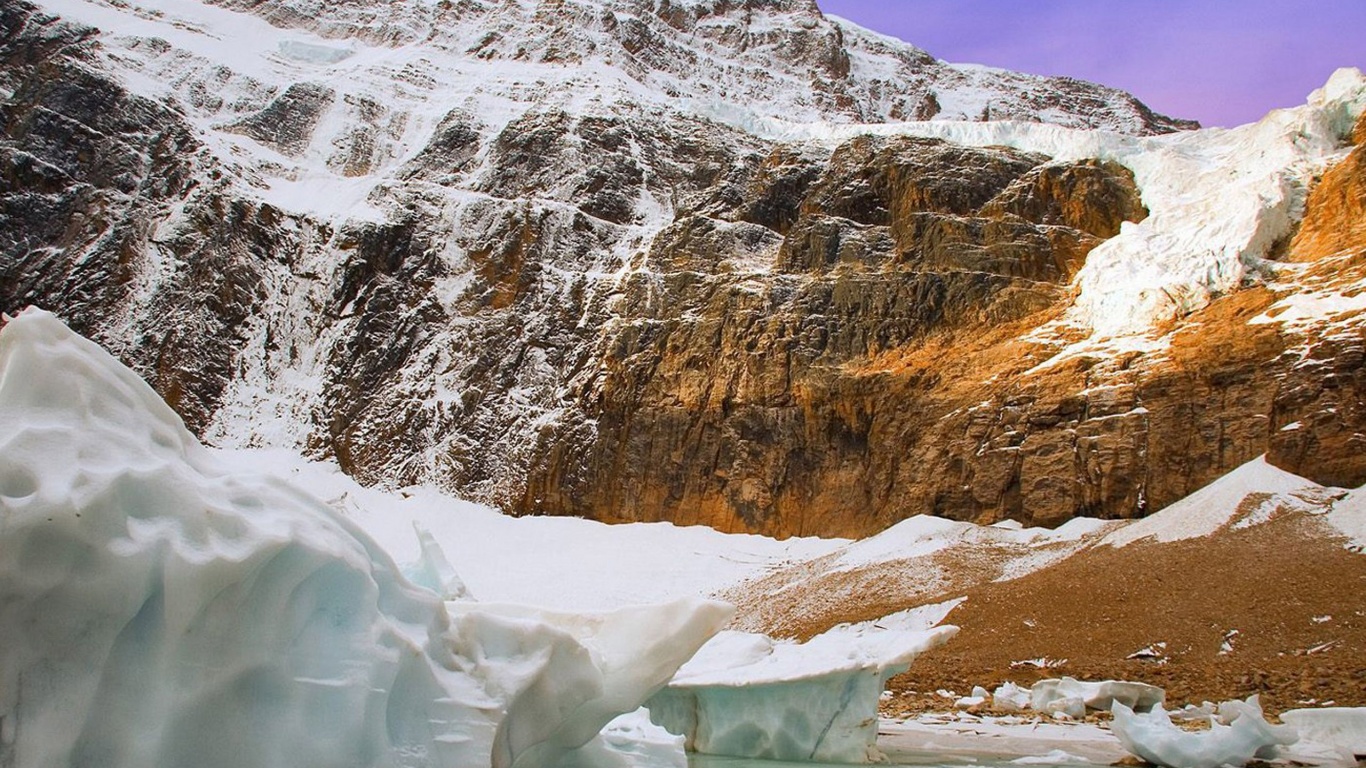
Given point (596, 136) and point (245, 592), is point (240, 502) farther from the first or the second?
point (596, 136)

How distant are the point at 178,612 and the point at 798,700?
7862 millimetres

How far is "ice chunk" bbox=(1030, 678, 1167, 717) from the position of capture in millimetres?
13219

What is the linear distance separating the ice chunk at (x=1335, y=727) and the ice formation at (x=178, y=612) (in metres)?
9.11

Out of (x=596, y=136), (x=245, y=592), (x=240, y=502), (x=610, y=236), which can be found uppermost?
(x=596, y=136)

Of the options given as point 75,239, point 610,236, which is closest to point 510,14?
point 610,236

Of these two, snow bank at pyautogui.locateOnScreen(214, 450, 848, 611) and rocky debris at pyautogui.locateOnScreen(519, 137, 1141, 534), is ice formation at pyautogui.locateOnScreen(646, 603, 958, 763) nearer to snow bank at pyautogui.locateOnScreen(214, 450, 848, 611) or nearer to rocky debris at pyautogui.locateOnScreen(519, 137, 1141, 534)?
snow bank at pyautogui.locateOnScreen(214, 450, 848, 611)

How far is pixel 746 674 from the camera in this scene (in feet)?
33.6

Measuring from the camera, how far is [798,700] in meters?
10.4

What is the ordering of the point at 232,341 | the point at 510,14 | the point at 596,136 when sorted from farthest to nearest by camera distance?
the point at 510,14 < the point at 596,136 < the point at 232,341

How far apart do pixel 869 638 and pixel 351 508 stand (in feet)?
78.9

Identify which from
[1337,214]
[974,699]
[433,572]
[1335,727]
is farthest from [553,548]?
[1337,214]

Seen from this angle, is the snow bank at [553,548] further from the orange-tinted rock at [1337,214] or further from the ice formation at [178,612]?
the ice formation at [178,612]

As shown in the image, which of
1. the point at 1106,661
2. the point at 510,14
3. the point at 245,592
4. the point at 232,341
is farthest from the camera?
the point at 510,14

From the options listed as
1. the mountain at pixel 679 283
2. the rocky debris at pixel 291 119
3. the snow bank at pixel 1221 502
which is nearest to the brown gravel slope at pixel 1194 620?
the snow bank at pixel 1221 502
